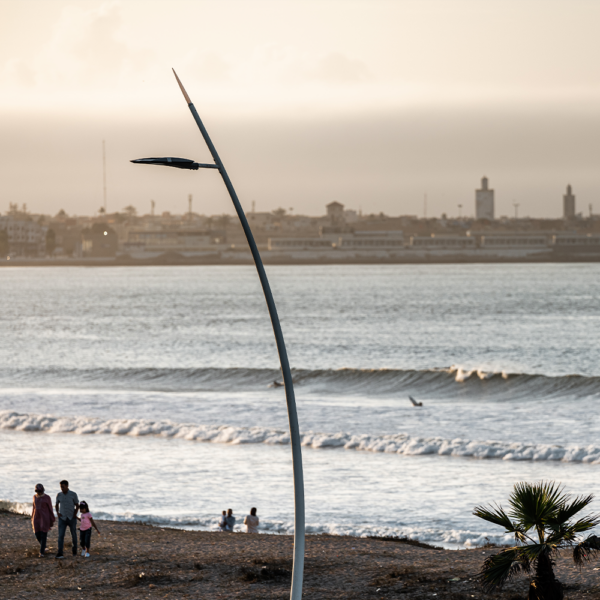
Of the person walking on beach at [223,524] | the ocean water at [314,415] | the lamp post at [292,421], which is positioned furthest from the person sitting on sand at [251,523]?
the lamp post at [292,421]

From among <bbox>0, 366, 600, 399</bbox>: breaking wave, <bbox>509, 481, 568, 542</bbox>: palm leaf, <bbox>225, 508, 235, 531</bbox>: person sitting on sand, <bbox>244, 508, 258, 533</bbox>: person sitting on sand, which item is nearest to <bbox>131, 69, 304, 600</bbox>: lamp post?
<bbox>509, 481, 568, 542</bbox>: palm leaf

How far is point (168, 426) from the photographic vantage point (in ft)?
100.0

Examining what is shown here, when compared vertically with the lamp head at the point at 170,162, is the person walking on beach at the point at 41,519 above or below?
below

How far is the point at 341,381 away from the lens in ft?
160

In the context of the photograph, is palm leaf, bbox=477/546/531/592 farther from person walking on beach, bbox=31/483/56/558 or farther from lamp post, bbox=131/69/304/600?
person walking on beach, bbox=31/483/56/558

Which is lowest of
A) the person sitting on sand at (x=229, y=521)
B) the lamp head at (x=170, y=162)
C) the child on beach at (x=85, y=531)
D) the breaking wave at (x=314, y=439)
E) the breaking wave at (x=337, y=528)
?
the breaking wave at (x=314, y=439)

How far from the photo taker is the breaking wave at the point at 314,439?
81.3 feet

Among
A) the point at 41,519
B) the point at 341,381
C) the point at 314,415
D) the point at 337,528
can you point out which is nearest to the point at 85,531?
the point at 41,519

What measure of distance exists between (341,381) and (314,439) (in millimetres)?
21132

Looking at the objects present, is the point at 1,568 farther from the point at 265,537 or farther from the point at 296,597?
the point at 296,597

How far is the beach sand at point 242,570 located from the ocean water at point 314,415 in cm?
199

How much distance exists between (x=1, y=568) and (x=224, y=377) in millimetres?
37823

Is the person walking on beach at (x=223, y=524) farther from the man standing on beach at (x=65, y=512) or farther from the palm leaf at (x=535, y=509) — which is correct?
the palm leaf at (x=535, y=509)

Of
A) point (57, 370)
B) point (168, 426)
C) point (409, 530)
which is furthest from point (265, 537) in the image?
point (57, 370)
